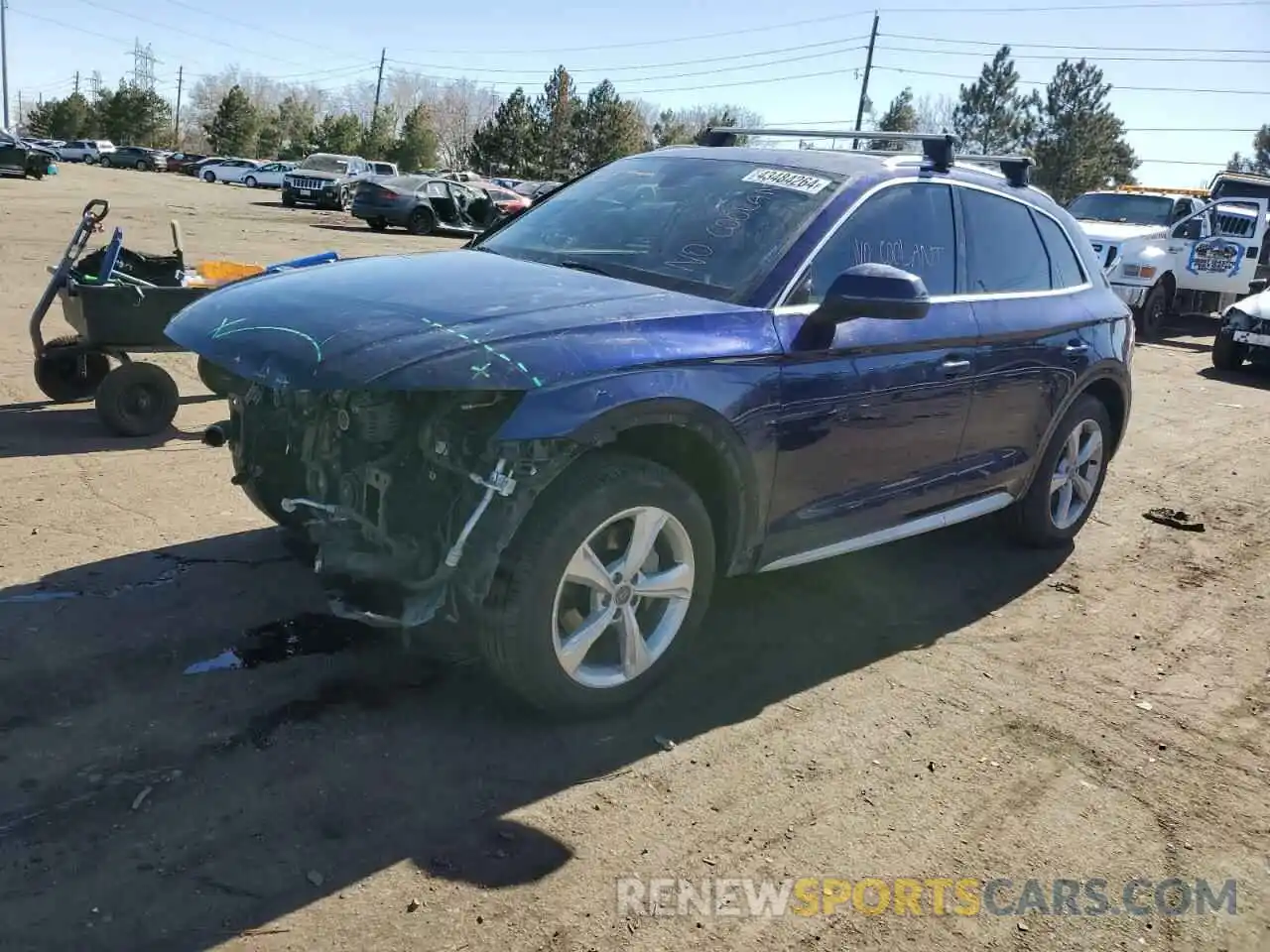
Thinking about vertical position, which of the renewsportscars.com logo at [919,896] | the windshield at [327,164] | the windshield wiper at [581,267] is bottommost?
the renewsportscars.com logo at [919,896]

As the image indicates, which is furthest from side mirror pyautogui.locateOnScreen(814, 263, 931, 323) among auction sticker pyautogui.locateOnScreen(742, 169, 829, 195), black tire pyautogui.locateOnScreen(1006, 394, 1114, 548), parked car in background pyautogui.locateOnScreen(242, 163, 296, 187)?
parked car in background pyautogui.locateOnScreen(242, 163, 296, 187)

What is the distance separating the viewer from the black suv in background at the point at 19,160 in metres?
36.5

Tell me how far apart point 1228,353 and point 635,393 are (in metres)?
12.6

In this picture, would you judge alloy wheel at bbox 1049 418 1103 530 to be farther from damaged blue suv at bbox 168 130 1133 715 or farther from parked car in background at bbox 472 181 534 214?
parked car in background at bbox 472 181 534 214

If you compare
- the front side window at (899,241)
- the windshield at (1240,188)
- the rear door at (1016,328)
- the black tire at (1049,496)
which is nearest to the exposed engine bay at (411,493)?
the front side window at (899,241)

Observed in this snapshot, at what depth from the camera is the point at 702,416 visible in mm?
3537

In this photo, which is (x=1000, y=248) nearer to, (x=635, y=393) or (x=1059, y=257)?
(x=1059, y=257)

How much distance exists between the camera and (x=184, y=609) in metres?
4.15

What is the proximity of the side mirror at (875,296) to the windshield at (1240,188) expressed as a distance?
2076 cm

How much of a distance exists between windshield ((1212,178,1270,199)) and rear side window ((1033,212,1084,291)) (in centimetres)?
1847

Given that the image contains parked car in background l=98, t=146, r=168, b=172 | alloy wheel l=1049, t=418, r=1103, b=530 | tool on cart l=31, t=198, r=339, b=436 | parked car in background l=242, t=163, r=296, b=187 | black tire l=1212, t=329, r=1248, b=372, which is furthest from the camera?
parked car in background l=98, t=146, r=168, b=172

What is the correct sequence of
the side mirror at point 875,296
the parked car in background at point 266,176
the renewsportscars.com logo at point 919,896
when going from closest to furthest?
the renewsportscars.com logo at point 919,896
the side mirror at point 875,296
the parked car in background at point 266,176

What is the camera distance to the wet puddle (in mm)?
3764

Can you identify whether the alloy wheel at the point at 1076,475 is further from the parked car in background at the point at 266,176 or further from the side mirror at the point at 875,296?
the parked car in background at the point at 266,176
